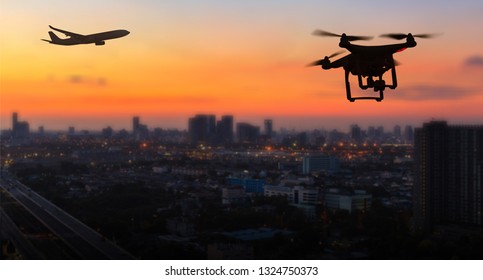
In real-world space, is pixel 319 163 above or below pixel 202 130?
below

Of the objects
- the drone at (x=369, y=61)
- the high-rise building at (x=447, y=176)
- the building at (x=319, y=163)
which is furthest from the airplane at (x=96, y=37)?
the building at (x=319, y=163)

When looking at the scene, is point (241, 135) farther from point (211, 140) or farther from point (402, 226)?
point (402, 226)

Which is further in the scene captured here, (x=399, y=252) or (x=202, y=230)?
(x=202, y=230)

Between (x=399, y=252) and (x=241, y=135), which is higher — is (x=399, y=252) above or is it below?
below

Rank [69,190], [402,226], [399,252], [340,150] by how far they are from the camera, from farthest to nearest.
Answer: [340,150] → [69,190] → [402,226] → [399,252]

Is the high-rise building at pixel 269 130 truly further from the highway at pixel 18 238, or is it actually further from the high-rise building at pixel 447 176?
the highway at pixel 18 238

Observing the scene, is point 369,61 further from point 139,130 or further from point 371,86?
point 139,130

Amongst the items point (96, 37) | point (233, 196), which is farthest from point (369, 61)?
point (233, 196)
